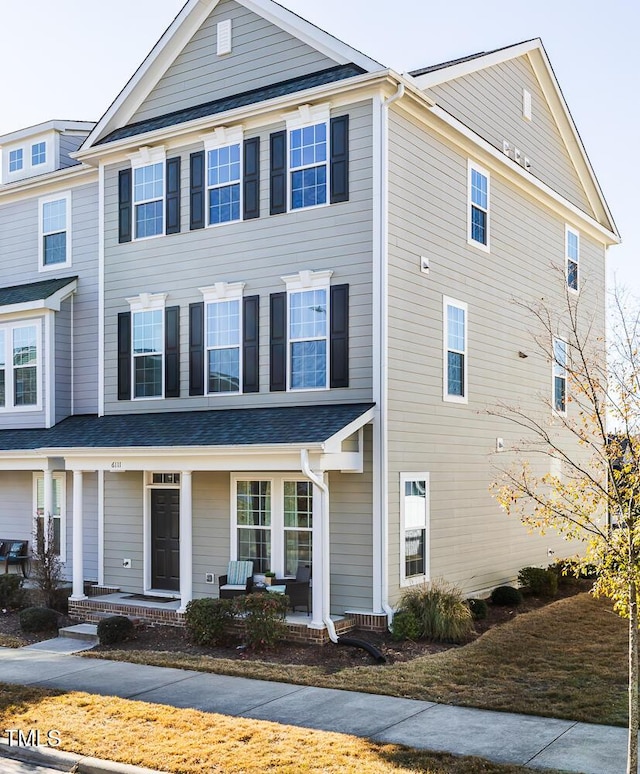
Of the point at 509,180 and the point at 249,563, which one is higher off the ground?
the point at 509,180

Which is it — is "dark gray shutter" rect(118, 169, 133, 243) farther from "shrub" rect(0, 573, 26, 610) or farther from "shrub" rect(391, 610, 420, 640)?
"shrub" rect(391, 610, 420, 640)

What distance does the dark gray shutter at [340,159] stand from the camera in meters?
14.7

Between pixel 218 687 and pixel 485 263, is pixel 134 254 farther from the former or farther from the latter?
pixel 218 687

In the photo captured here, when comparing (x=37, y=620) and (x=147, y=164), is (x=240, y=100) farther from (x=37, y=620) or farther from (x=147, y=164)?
(x=37, y=620)

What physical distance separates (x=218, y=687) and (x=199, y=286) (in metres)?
→ 8.20

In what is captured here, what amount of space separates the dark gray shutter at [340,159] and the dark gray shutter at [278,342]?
2.01m

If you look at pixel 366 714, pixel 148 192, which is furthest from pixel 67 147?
pixel 366 714

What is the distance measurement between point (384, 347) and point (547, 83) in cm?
1028

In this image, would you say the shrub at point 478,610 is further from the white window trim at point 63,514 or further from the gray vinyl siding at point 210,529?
the white window trim at point 63,514

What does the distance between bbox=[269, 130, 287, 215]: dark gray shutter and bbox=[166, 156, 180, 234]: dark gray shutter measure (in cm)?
228

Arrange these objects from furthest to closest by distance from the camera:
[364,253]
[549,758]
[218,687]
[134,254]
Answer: [134,254] → [364,253] → [218,687] → [549,758]

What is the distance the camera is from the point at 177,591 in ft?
54.7

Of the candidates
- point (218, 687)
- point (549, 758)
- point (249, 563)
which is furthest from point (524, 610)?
point (549, 758)

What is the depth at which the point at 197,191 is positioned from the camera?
1673 centimetres
